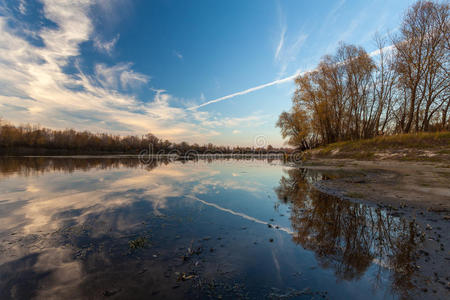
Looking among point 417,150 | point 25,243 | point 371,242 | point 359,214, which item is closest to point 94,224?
point 25,243

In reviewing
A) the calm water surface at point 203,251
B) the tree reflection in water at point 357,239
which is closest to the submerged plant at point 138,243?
the calm water surface at point 203,251

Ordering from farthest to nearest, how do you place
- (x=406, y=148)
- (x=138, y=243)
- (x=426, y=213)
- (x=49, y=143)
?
(x=49, y=143) → (x=406, y=148) → (x=426, y=213) → (x=138, y=243)

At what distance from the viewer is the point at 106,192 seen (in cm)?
1012

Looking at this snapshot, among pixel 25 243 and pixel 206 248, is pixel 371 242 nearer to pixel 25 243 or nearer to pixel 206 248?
pixel 206 248

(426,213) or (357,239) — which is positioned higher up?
(426,213)

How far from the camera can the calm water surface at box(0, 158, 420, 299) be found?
121 inches

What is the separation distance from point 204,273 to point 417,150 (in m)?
25.8

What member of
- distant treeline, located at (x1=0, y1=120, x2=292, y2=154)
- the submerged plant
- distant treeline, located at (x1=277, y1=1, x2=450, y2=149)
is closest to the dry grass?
distant treeline, located at (x1=277, y1=1, x2=450, y2=149)

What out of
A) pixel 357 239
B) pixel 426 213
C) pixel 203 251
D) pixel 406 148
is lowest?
pixel 203 251

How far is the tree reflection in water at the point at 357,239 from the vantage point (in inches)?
137

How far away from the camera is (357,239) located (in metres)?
4.67

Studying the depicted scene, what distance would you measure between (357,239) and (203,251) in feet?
12.9

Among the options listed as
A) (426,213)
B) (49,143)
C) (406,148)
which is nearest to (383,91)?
(406,148)

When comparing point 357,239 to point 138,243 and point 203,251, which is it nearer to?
point 203,251
